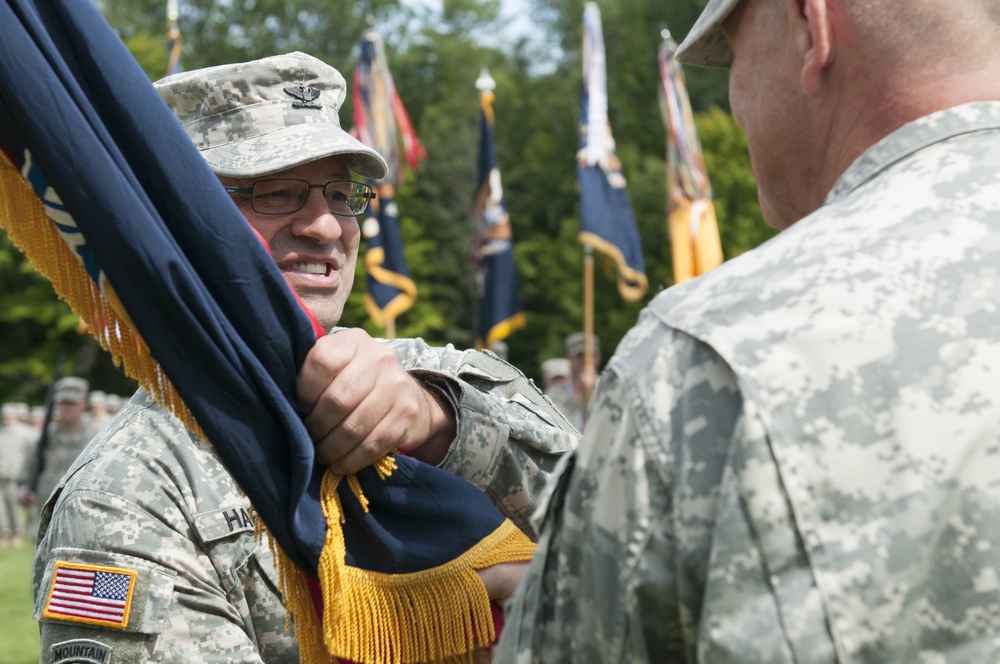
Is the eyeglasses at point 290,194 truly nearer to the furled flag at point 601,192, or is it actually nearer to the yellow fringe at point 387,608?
the yellow fringe at point 387,608

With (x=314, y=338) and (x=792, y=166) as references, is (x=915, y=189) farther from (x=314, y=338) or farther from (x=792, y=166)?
(x=314, y=338)

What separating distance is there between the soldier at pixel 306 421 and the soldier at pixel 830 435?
67cm

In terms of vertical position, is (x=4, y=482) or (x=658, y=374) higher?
(x=658, y=374)

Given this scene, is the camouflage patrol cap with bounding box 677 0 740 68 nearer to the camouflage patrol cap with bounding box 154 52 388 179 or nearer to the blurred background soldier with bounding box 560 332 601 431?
the camouflage patrol cap with bounding box 154 52 388 179

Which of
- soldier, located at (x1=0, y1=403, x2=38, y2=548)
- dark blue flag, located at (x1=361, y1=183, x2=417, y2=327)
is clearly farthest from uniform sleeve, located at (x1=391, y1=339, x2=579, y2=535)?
soldier, located at (x1=0, y1=403, x2=38, y2=548)

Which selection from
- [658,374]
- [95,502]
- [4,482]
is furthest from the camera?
[4,482]

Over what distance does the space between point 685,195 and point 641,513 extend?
12.3 m

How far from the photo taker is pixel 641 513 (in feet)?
4.34

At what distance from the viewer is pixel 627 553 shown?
133 cm

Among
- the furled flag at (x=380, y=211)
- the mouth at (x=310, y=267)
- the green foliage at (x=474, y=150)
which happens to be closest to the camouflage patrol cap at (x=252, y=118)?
the mouth at (x=310, y=267)

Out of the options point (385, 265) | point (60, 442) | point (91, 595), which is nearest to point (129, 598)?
point (91, 595)

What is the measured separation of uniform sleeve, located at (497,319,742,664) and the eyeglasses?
1.61 metres

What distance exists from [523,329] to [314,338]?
3315 centimetres

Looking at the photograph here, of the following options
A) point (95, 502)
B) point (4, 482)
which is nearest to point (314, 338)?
point (95, 502)
